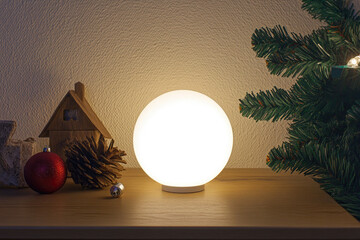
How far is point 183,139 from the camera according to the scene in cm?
69

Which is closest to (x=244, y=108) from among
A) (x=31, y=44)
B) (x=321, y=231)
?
(x=321, y=231)

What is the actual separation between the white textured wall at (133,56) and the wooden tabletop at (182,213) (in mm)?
242

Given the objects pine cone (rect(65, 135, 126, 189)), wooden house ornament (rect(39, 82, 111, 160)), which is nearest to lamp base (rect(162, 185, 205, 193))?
pine cone (rect(65, 135, 126, 189))

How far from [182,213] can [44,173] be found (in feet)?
0.98

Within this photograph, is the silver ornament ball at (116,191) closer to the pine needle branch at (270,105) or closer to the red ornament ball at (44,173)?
the red ornament ball at (44,173)

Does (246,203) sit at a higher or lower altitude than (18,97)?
lower

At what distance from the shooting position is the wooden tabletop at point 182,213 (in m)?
0.55

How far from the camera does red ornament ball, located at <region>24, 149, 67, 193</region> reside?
2.39 feet

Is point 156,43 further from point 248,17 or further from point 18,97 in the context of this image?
point 18,97

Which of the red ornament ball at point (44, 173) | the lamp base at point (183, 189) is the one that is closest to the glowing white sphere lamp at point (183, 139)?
the lamp base at point (183, 189)

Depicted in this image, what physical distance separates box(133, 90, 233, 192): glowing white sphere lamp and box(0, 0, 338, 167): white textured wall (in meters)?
0.26

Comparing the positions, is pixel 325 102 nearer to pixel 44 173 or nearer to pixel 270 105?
pixel 270 105

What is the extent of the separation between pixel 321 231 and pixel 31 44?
0.85 metres

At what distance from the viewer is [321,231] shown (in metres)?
0.55
